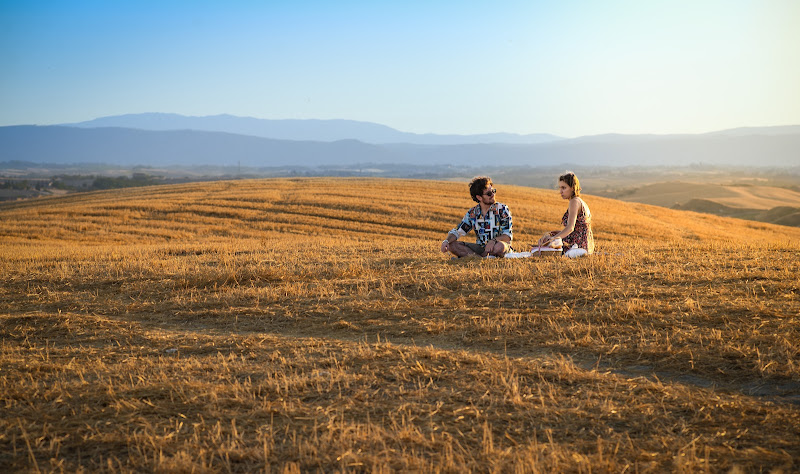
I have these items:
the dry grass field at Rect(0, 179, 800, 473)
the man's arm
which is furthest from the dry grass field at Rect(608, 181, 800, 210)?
the dry grass field at Rect(0, 179, 800, 473)

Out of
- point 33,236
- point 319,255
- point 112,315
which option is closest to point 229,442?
point 112,315

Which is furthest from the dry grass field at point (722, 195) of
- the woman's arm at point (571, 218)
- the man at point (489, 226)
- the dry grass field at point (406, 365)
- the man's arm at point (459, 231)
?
the dry grass field at point (406, 365)

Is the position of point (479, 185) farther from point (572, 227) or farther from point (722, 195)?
point (722, 195)

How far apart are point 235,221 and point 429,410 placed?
27936 mm

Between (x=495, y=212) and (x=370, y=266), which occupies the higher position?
(x=495, y=212)

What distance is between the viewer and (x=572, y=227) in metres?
12.1

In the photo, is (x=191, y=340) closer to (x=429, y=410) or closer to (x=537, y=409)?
(x=429, y=410)

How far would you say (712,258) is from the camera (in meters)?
12.4

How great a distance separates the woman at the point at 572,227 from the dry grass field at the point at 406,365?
23.0 inches

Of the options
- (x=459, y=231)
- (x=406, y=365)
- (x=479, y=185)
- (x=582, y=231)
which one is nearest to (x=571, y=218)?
(x=582, y=231)

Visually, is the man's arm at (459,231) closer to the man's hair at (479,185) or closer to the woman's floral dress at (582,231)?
the man's hair at (479,185)

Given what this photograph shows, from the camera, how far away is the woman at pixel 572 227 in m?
12.1

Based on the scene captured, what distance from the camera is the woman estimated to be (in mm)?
12070

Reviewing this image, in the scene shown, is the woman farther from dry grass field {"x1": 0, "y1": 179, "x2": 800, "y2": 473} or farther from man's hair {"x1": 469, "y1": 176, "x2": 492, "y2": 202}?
man's hair {"x1": 469, "y1": 176, "x2": 492, "y2": 202}
